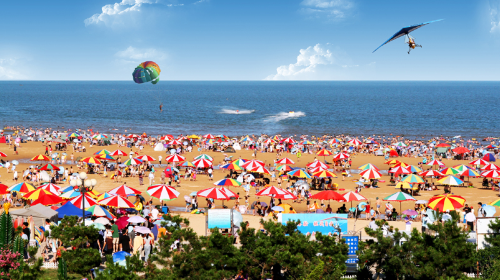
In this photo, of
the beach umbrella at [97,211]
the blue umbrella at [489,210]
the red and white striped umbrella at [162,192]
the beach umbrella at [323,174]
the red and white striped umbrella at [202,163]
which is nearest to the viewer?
the beach umbrella at [97,211]

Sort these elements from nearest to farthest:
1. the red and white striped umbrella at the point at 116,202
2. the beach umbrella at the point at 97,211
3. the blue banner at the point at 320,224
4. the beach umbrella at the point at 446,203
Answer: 1. the blue banner at the point at 320,224
2. the beach umbrella at the point at 97,211
3. the red and white striped umbrella at the point at 116,202
4. the beach umbrella at the point at 446,203

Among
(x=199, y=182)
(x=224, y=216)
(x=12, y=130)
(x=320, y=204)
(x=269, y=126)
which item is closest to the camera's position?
(x=224, y=216)

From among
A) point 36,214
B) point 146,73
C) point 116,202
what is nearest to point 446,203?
point 116,202

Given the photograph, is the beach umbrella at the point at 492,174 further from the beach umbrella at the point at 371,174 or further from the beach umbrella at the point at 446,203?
the beach umbrella at the point at 446,203

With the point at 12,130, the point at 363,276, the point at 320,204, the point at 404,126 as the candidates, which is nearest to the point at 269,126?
the point at 404,126

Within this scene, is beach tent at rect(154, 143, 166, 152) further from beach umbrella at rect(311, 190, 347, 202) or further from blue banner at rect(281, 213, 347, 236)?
blue banner at rect(281, 213, 347, 236)

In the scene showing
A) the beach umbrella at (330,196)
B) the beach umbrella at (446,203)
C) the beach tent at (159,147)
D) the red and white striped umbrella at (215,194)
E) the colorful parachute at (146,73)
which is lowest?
the beach tent at (159,147)

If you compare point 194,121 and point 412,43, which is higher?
point 412,43

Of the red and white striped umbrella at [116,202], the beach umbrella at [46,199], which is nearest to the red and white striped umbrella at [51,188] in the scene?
the beach umbrella at [46,199]

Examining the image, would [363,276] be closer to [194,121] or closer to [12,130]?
[12,130]
